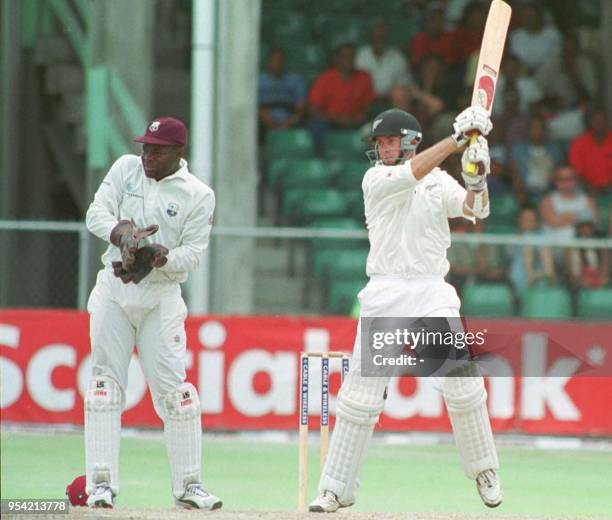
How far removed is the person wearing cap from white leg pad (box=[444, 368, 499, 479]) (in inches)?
51.8

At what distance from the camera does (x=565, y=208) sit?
49.6ft

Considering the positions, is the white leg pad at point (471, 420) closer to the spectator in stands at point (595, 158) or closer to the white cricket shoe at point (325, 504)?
the white cricket shoe at point (325, 504)

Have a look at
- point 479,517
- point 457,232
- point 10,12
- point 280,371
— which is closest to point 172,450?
point 479,517

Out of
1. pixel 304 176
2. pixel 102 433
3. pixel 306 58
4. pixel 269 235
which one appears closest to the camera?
pixel 102 433

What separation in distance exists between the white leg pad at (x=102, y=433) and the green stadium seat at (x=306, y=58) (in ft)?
35.6

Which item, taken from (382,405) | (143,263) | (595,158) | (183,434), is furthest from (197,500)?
(595,158)

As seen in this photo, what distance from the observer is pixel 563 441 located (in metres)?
13.1

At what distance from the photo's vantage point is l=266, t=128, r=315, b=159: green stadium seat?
17.0m

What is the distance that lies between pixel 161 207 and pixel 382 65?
9.38 m

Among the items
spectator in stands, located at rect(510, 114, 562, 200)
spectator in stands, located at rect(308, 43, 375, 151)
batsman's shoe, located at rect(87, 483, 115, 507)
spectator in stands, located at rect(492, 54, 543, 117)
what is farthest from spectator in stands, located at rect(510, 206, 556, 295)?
batsman's shoe, located at rect(87, 483, 115, 507)

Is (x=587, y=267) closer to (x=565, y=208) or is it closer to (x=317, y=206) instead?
(x=565, y=208)

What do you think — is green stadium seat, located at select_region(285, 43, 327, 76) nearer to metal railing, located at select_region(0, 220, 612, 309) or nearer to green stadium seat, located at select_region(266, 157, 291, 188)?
green stadium seat, located at select_region(266, 157, 291, 188)

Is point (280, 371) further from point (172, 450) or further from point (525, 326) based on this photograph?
point (172, 450)

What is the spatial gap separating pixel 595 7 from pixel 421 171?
12.6m
